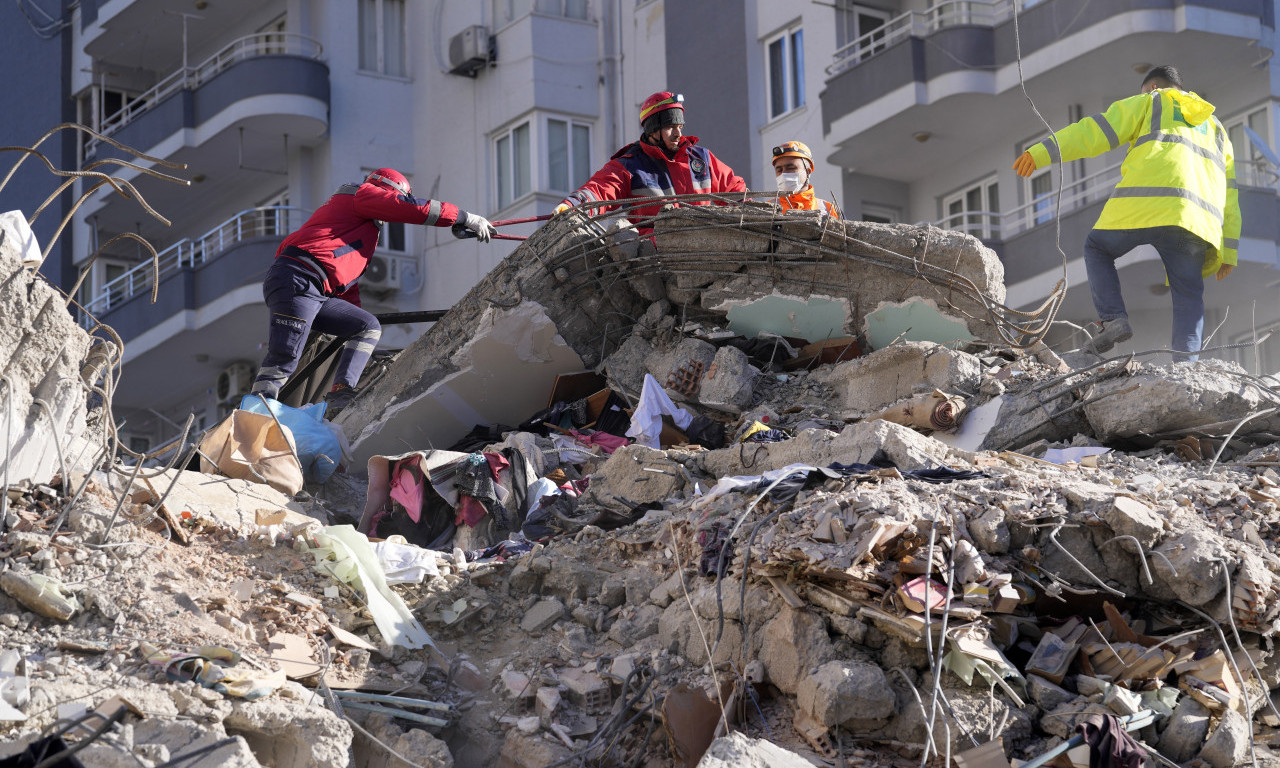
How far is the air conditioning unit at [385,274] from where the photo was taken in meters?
19.2

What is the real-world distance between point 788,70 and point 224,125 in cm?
763

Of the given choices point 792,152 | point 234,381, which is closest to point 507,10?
point 234,381

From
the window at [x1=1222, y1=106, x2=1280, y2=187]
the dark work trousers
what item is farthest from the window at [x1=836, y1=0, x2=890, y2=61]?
the dark work trousers

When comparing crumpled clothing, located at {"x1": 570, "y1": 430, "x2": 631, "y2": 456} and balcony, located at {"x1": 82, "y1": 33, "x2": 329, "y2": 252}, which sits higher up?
balcony, located at {"x1": 82, "y1": 33, "x2": 329, "y2": 252}

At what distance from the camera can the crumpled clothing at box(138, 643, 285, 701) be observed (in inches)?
185

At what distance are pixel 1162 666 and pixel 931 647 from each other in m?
0.83

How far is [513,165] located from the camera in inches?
768

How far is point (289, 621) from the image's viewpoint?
5355 mm

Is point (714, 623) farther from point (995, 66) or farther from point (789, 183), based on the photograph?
point (995, 66)

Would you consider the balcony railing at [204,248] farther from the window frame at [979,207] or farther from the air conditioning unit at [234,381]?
the window frame at [979,207]

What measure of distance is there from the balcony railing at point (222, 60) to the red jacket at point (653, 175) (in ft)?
38.9

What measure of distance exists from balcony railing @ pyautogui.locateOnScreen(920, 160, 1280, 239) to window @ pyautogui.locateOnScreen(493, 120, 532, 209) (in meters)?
5.51

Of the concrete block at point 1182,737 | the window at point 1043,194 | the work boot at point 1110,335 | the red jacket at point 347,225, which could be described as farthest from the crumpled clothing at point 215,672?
the window at point 1043,194

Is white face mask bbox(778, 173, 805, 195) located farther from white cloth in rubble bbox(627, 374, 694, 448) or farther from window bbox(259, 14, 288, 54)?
window bbox(259, 14, 288, 54)
